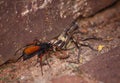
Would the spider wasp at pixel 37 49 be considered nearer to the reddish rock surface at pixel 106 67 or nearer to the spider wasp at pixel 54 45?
the spider wasp at pixel 54 45

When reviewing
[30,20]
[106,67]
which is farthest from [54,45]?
[106,67]

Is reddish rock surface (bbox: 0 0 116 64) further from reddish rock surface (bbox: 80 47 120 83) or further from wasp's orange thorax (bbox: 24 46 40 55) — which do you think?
reddish rock surface (bbox: 80 47 120 83)

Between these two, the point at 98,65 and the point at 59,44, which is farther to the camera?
the point at 59,44

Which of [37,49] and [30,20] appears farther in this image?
[37,49]

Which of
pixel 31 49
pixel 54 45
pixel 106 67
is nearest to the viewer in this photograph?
pixel 106 67

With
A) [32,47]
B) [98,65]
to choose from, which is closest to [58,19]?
[32,47]

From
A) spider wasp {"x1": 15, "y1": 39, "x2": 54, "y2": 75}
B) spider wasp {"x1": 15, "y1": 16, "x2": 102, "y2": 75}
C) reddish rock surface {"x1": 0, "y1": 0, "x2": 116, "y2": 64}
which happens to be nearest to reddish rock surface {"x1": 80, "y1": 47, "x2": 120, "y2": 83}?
spider wasp {"x1": 15, "y1": 16, "x2": 102, "y2": 75}

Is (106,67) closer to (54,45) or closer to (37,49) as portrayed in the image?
(54,45)

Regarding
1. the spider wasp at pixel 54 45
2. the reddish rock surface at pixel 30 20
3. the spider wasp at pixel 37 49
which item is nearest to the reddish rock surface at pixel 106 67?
the spider wasp at pixel 54 45

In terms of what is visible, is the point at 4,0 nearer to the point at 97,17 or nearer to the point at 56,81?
the point at 56,81

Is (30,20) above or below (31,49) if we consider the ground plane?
above

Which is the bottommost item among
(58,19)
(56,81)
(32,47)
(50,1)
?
(56,81)
